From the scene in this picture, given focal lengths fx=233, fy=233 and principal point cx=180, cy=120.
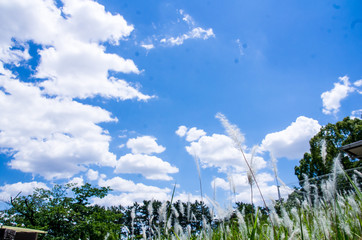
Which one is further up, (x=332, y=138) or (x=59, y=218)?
(x=332, y=138)

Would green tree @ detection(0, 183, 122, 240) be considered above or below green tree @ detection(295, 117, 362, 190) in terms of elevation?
below

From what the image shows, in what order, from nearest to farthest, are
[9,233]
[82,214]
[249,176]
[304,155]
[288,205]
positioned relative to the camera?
1. [249,176]
2. [9,233]
3. [288,205]
4. [82,214]
5. [304,155]

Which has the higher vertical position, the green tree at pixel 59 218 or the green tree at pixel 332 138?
the green tree at pixel 332 138

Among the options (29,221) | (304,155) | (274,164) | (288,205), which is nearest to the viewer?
(274,164)

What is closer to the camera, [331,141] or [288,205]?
[288,205]

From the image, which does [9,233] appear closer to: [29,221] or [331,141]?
[29,221]

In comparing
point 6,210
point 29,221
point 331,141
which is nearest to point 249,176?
point 29,221

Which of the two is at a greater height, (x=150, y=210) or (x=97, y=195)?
(x=97, y=195)

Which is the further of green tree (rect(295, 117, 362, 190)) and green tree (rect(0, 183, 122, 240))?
green tree (rect(295, 117, 362, 190))

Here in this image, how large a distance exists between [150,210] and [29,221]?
1607 centimetres

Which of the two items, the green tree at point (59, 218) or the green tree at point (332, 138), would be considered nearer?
the green tree at point (59, 218)

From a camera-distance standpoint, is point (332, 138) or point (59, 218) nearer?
point (59, 218)

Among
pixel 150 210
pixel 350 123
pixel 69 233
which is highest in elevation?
pixel 350 123

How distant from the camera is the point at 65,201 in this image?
643 inches
